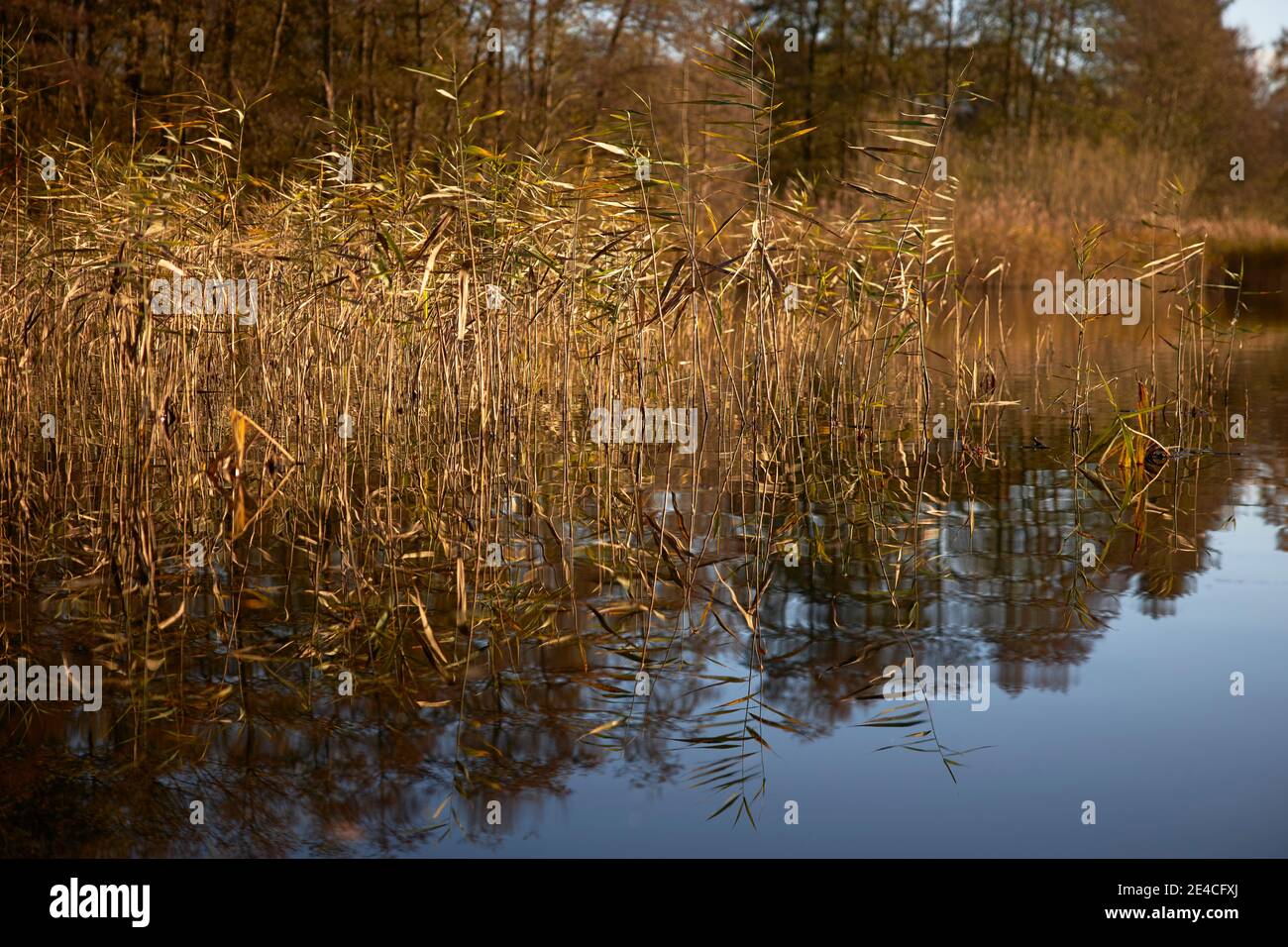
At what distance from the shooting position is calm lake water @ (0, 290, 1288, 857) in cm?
252

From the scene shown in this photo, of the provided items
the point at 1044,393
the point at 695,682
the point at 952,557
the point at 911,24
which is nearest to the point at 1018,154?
the point at 911,24

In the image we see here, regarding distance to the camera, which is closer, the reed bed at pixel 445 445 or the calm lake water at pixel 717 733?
the calm lake water at pixel 717 733

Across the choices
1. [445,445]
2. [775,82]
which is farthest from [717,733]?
[775,82]

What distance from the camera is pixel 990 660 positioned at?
3.45 meters

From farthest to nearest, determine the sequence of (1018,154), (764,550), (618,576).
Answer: (1018,154) → (764,550) → (618,576)

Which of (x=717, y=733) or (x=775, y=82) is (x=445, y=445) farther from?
(x=775, y=82)

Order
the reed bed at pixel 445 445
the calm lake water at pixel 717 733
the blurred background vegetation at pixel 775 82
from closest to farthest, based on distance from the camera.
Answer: the calm lake water at pixel 717 733
the reed bed at pixel 445 445
the blurred background vegetation at pixel 775 82

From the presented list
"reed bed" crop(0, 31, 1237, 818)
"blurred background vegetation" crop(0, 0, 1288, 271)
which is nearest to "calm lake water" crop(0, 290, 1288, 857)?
"reed bed" crop(0, 31, 1237, 818)

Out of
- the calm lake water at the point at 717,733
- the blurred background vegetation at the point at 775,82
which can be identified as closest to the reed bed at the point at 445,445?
the calm lake water at the point at 717,733

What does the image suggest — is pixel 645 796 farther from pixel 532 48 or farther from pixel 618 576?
pixel 532 48

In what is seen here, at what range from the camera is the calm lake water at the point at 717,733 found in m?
2.52

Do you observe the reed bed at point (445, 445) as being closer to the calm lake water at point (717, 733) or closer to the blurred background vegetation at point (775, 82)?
the calm lake water at point (717, 733)

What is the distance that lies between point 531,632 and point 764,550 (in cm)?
122

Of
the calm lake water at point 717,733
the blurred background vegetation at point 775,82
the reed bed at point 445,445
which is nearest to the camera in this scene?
the calm lake water at point 717,733
